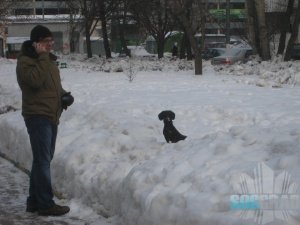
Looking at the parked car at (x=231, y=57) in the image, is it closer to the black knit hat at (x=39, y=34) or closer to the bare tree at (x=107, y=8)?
the bare tree at (x=107, y=8)

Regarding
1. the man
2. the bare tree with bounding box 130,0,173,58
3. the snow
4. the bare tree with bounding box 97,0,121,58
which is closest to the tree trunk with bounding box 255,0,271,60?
the bare tree with bounding box 130,0,173,58

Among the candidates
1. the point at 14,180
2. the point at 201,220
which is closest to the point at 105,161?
the point at 14,180

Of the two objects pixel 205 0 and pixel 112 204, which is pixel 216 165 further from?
pixel 205 0

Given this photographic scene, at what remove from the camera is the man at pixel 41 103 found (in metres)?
5.85

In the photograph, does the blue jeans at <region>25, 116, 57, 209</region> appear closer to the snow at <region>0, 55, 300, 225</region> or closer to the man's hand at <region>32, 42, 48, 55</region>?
the snow at <region>0, 55, 300, 225</region>

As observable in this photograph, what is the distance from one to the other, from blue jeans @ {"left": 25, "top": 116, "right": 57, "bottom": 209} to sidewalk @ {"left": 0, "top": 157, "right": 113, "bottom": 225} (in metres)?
0.18

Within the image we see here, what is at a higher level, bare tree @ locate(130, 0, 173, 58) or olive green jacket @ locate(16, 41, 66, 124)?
bare tree @ locate(130, 0, 173, 58)

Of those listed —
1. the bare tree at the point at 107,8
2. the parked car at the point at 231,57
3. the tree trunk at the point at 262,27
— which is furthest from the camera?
the bare tree at the point at 107,8

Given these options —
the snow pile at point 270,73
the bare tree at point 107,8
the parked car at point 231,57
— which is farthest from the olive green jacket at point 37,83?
the bare tree at point 107,8

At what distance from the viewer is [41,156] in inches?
236

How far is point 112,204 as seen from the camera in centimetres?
589

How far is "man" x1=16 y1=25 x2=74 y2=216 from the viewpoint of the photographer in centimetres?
585

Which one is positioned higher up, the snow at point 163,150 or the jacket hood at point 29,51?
the jacket hood at point 29,51

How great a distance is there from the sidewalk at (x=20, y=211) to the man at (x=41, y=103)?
115 mm
